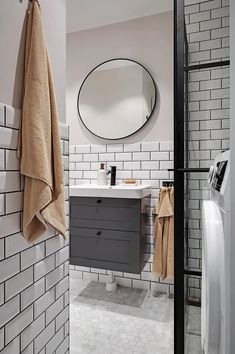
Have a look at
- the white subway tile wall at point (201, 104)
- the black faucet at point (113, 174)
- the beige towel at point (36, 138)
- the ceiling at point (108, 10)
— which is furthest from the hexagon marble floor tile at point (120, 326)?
the ceiling at point (108, 10)

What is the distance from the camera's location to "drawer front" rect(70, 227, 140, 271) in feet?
6.54

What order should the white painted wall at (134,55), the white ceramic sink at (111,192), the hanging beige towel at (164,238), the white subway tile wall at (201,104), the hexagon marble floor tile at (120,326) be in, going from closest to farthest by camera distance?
the white subway tile wall at (201,104)
the hexagon marble floor tile at (120,326)
the white ceramic sink at (111,192)
the hanging beige towel at (164,238)
the white painted wall at (134,55)

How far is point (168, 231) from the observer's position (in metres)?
2.15

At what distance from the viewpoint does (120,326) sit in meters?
1.84

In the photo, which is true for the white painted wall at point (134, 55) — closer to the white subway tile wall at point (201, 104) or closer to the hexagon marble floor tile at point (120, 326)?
the white subway tile wall at point (201, 104)

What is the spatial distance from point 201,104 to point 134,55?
136cm

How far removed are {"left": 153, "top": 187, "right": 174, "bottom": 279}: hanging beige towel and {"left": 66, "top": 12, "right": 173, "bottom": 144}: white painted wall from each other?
61 cm

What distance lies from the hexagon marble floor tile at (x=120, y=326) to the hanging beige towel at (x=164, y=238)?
0.98 feet

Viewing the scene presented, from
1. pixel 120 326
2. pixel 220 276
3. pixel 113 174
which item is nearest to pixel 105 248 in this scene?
pixel 120 326

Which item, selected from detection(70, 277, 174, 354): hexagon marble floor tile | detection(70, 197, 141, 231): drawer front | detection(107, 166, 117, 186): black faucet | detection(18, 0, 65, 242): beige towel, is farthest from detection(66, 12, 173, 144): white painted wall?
detection(18, 0, 65, 242): beige towel

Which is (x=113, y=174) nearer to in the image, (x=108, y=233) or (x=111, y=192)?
(x=111, y=192)

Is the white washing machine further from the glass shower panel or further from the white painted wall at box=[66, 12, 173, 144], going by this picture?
the white painted wall at box=[66, 12, 173, 144]

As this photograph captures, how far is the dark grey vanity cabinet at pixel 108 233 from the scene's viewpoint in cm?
200

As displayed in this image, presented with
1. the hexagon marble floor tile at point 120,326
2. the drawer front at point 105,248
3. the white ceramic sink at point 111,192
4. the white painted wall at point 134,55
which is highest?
the white painted wall at point 134,55
